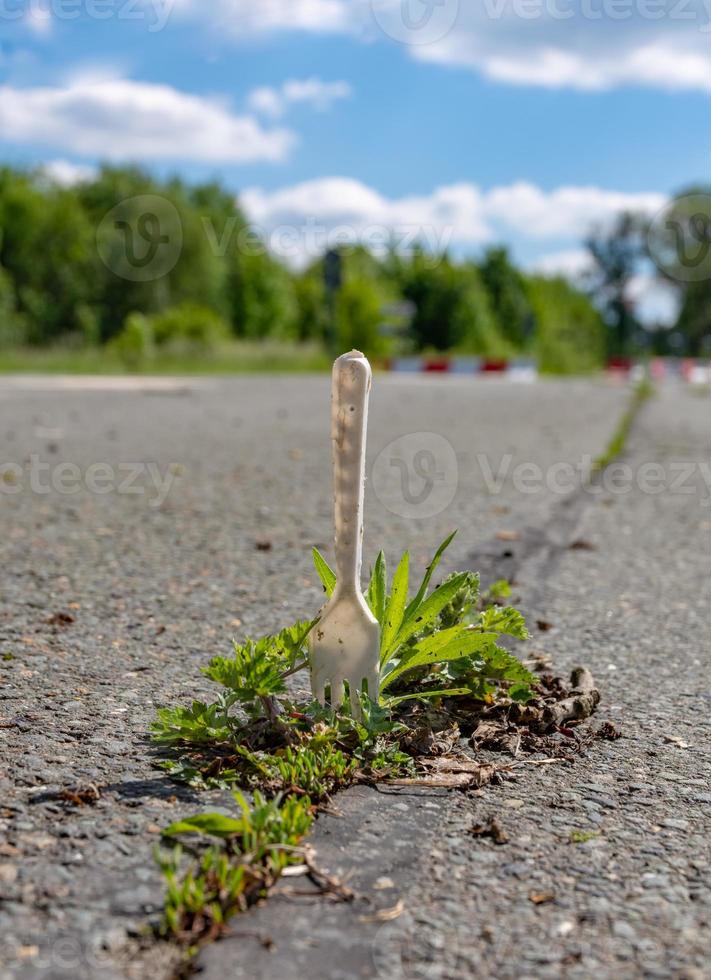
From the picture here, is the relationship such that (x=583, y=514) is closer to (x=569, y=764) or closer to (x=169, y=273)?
(x=569, y=764)

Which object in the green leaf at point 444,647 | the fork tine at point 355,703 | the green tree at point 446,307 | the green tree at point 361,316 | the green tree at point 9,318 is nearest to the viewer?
the fork tine at point 355,703

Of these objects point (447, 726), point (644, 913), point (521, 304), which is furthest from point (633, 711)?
point (521, 304)

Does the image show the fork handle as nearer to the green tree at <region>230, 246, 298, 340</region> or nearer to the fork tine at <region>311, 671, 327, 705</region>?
the fork tine at <region>311, 671, 327, 705</region>

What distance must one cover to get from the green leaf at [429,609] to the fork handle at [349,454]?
0.69 feet

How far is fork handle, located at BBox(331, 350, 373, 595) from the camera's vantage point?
2074mm

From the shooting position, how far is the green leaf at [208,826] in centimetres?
173

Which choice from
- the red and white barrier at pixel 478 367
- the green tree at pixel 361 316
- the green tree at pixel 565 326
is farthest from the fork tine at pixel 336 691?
the green tree at pixel 565 326

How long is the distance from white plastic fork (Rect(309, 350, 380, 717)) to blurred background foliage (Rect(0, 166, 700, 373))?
109ft

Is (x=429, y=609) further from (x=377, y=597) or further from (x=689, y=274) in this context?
(x=689, y=274)

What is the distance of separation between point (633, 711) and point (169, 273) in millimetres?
52432

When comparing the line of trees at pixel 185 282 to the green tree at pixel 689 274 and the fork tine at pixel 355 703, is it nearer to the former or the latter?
the green tree at pixel 689 274

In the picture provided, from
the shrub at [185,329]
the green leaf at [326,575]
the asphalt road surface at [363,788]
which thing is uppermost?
the shrub at [185,329]

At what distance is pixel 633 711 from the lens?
2.56m

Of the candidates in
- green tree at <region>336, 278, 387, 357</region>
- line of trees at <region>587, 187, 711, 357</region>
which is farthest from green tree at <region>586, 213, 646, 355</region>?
green tree at <region>336, 278, 387, 357</region>
